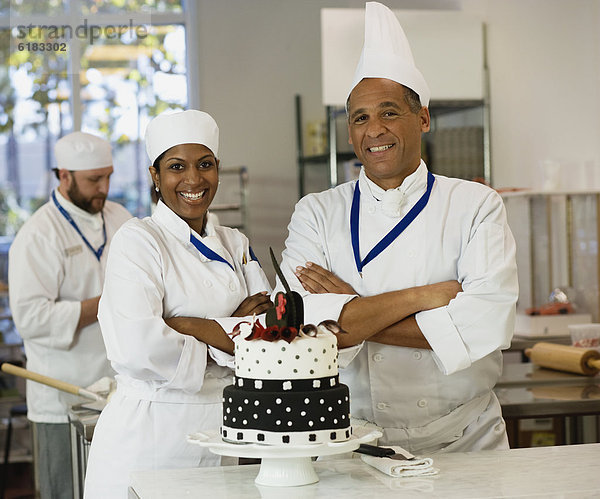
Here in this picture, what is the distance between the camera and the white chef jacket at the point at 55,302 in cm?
331

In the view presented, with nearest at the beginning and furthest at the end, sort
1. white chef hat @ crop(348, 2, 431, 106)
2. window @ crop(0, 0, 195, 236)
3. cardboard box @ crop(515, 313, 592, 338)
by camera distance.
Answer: white chef hat @ crop(348, 2, 431, 106) < cardboard box @ crop(515, 313, 592, 338) < window @ crop(0, 0, 195, 236)

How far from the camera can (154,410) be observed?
2.10 m

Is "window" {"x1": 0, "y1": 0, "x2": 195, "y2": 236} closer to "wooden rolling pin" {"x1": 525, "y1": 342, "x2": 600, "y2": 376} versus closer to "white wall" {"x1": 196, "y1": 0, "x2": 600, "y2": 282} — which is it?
"white wall" {"x1": 196, "y1": 0, "x2": 600, "y2": 282}

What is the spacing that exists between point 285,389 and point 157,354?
49cm

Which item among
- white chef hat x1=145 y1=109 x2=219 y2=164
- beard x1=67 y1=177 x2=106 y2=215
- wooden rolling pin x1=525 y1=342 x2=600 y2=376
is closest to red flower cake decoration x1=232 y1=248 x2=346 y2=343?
white chef hat x1=145 y1=109 x2=219 y2=164

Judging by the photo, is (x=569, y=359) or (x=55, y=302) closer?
(x=569, y=359)

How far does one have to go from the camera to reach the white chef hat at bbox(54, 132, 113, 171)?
359 centimetres

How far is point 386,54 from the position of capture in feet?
7.18

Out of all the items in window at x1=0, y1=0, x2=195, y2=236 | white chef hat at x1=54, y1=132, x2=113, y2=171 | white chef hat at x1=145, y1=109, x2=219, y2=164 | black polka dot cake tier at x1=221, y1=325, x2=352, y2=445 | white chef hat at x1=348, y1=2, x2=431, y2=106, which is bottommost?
black polka dot cake tier at x1=221, y1=325, x2=352, y2=445

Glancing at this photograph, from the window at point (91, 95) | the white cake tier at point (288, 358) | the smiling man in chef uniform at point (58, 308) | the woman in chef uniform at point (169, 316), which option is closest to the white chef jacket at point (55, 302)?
the smiling man in chef uniform at point (58, 308)

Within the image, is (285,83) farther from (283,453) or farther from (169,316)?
(283,453)

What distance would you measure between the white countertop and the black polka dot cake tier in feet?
0.30

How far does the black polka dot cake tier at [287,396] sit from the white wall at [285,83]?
3568mm

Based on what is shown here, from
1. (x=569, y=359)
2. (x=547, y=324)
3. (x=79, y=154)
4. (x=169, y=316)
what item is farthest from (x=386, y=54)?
(x=547, y=324)
